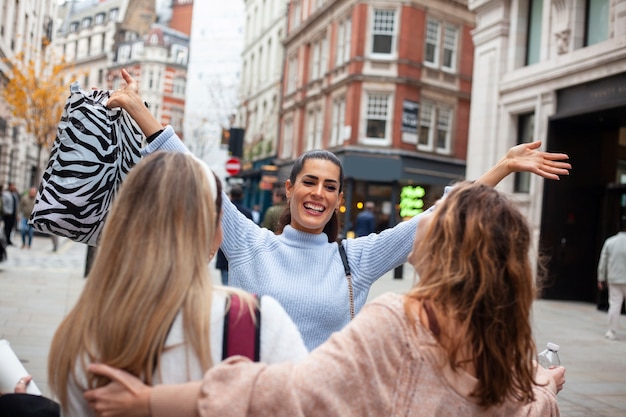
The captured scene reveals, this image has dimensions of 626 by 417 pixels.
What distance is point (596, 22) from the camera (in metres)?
14.3

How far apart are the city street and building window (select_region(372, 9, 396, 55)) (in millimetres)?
15548

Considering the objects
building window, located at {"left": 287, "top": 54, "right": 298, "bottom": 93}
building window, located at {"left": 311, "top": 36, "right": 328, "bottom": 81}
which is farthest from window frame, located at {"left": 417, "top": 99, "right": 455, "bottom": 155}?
building window, located at {"left": 287, "top": 54, "right": 298, "bottom": 93}

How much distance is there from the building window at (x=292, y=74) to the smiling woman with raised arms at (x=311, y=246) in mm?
35103

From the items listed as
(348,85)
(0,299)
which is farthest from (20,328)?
(348,85)

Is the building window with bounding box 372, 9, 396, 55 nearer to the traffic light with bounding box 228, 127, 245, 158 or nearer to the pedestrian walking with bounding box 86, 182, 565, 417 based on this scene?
the traffic light with bounding box 228, 127, 245, 158

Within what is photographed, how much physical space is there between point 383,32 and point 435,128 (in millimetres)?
4757

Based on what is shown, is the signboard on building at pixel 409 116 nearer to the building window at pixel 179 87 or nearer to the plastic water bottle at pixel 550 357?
the plastic water bottle at pixel 550 357

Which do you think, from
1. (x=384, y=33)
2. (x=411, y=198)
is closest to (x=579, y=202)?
(x=411, y=198)

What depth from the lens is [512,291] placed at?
1.77 metres

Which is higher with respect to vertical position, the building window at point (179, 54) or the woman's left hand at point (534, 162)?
the building window at point (179, 54)

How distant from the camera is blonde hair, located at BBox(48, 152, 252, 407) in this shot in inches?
63.9

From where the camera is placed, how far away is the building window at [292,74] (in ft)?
124

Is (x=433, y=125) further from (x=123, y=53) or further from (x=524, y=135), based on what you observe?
(x=123, y=53)

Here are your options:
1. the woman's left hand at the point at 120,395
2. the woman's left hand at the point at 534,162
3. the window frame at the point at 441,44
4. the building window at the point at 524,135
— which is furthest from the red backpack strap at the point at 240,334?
the window frame at the point at 441,44
